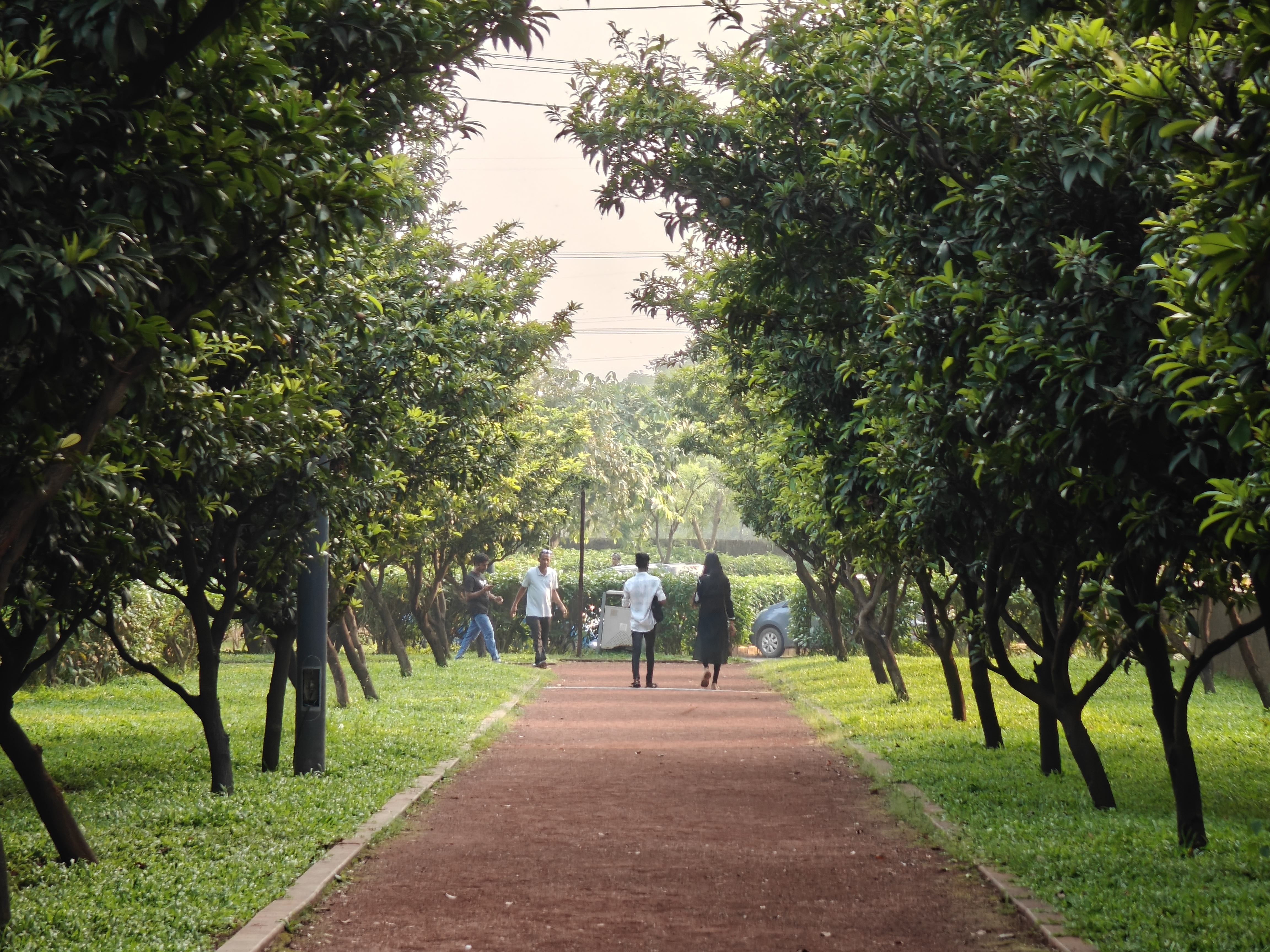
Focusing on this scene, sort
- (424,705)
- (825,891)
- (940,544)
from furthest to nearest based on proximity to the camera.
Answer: (424,705)
(940,544)
(825,891)

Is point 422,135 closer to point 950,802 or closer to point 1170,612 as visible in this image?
point 1170,612

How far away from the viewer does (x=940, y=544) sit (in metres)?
8.88

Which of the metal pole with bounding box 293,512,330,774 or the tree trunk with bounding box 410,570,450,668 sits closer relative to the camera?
the metal pole with bounding box 293,512,330,774

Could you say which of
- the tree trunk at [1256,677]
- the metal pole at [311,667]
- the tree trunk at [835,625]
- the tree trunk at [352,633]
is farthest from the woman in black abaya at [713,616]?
the metal pole at [311,667]

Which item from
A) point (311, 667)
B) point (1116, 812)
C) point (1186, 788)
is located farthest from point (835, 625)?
point (1186, 788)

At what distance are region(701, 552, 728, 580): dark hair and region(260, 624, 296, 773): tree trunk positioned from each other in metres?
9.68

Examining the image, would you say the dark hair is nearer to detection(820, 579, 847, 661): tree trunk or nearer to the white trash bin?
detection(820, 579, 847, 661): tree trunk

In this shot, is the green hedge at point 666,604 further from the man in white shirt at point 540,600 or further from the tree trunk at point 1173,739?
the tree trunk at point 1173,739

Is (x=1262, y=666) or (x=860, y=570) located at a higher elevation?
(x=860, y=570)

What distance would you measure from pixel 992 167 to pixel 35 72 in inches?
197

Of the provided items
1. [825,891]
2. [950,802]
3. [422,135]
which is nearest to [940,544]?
[950,802]

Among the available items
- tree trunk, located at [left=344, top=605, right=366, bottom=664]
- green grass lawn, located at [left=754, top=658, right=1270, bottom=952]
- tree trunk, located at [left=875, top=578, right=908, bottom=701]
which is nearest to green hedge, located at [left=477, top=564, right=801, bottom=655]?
tree trunk, located at [left=875, top=578, right=908, bottom=701]

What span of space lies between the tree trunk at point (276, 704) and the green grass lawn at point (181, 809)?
132 millimetres

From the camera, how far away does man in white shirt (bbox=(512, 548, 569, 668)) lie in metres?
23.9
